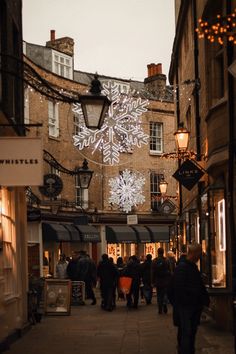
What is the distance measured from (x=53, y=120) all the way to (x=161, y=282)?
1968 cm

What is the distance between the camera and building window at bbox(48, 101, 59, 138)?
40531 mm

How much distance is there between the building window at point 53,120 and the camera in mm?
40531

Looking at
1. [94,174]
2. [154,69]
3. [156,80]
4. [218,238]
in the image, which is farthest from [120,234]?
[218,238]

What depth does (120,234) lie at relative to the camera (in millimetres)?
46562

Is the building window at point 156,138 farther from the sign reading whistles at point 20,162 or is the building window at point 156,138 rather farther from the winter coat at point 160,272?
the sign reading whistles at point 20,162

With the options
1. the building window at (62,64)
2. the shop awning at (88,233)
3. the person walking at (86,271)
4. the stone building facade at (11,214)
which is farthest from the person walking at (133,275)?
the building window at (62,64)

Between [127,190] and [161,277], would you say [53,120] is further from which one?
[161,277]

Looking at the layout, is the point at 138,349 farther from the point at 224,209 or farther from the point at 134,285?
the point at 134,285

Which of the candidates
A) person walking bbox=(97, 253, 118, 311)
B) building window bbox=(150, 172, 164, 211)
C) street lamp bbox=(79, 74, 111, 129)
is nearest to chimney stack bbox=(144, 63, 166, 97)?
building window bbox=(150, 172, 164, 211)

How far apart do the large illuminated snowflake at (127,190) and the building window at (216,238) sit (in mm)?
27343

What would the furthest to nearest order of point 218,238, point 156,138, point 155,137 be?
point 156,138 < point 155,137 < point 218,238

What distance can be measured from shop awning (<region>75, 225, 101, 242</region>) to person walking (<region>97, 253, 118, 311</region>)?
16.3 meters

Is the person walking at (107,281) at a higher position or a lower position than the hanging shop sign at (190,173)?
lower

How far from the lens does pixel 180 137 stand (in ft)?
71.3
